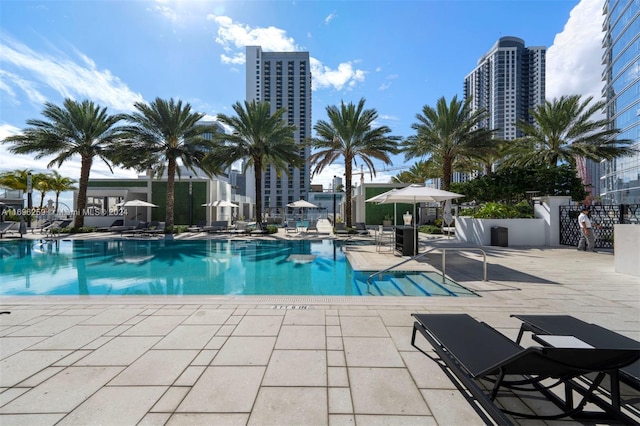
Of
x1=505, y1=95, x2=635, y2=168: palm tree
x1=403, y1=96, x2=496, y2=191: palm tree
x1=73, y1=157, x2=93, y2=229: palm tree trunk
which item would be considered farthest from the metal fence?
x1=73, y1=157, x2=93, y2=229: palm tree trunk

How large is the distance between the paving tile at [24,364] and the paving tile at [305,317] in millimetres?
2422

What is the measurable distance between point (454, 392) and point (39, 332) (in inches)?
186

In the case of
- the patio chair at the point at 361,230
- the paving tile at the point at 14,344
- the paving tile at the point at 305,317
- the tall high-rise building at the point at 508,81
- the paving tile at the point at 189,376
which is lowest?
the paving tile at the point at 189,376

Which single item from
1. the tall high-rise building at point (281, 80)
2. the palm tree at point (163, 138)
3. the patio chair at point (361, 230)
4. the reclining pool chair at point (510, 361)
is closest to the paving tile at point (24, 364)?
the reclining pool chair at point (510, 361)

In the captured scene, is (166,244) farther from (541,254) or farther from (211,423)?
(541,254)

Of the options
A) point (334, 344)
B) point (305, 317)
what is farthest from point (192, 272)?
point (334, 344)

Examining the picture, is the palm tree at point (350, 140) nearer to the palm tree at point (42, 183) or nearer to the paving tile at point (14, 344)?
the paving tile at point (14, 344)

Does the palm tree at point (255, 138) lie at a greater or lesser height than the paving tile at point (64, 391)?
greater

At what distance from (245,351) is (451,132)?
1813cm

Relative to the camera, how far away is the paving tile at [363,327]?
3.53m

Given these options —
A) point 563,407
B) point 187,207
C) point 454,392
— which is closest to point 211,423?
point 454,392

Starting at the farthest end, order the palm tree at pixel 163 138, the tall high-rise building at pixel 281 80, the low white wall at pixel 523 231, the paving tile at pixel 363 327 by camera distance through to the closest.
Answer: the tall high-rise building at pixel 281 80 < the palm tree at pixel 163 138 < the low white wall at pixel 523 231 < the paving tile at pixel 363 327

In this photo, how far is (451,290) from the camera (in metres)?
5.81

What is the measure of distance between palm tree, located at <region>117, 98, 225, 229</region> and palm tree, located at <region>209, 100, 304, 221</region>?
1561mm
